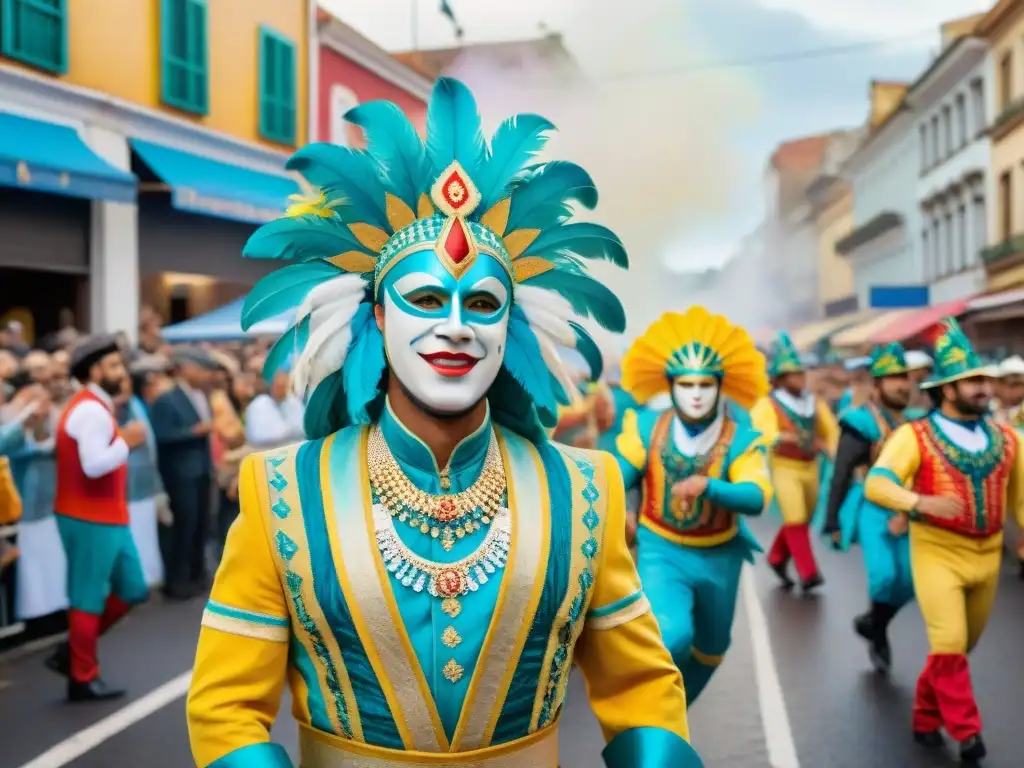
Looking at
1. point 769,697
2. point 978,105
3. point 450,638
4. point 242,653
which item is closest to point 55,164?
point 769,697

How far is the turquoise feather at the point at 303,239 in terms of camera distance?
282 centimetres

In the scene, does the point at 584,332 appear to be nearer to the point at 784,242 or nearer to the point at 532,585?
the point at 532,585

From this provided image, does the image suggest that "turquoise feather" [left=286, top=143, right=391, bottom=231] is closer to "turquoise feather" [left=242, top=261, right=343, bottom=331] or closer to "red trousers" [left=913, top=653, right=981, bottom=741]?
"turquoise feather" [left=242, top=261, right=343, bottom=331]

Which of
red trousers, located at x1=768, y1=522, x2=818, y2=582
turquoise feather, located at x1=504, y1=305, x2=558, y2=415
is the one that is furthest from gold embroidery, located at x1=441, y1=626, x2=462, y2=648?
red trousers, located at x1=768, y1=522, x2=818, y2=582

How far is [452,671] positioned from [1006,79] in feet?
94.8

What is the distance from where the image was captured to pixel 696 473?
597cm

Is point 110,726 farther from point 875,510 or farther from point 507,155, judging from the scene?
point 875,510

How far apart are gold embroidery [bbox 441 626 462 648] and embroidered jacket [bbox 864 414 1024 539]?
398 centimetres

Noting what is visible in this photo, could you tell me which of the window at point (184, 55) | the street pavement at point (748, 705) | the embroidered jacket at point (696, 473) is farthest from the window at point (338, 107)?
the embroidered jacket at point (696, 473)

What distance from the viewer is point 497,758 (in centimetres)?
257

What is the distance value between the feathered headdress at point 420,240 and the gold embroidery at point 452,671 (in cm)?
59

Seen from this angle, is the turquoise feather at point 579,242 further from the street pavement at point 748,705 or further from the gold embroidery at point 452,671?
the street pavement at point 748,705

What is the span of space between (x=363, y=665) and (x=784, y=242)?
67092 millimetres

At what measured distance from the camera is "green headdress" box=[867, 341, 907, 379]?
329 inches
